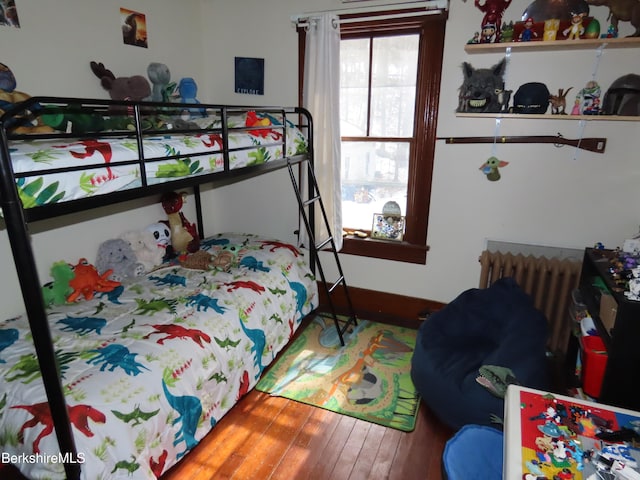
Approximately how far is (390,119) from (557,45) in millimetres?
1070

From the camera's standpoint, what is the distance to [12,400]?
1.47 m

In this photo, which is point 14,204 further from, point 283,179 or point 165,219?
point 283,179

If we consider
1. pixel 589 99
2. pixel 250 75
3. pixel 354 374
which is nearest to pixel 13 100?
pixel 250 75

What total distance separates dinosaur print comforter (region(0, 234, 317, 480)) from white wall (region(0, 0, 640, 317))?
0.61 metres

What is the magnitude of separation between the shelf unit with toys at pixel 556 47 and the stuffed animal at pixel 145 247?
2220mm

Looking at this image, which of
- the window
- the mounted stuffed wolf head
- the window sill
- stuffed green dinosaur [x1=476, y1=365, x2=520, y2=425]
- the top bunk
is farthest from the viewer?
the window sill

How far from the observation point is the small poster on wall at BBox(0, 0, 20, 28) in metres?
1.94

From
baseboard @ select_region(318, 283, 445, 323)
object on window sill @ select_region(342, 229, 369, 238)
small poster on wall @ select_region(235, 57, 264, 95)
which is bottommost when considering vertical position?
baseboard @ select_region(318, 283, 445, 323)

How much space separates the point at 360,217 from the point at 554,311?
1500 millimetres

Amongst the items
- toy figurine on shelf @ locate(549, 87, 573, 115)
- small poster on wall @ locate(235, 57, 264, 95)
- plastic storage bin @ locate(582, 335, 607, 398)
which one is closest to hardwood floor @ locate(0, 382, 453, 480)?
plastic storage bin @ locate(582, 335, 607, 398)

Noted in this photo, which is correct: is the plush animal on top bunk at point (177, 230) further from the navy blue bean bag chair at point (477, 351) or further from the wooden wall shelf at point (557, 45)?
the wooden wall shelf at point (557, 45)

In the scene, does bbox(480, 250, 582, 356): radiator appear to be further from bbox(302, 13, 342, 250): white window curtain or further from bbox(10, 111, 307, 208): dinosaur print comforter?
bbox(10, 111, 307, 208): dinosaur print comforter

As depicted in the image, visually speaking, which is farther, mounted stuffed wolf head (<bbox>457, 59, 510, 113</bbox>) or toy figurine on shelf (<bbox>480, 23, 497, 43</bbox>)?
mounted stuffed wolf head (<bbox>457, 59, 510, 113</bbox>)

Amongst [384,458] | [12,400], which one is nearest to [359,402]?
[384,458]
